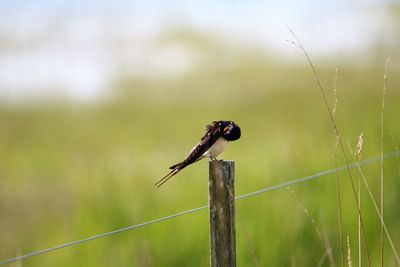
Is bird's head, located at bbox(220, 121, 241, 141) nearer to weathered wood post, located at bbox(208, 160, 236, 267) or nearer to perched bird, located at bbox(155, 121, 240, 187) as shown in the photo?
perched bird, located at bbox(155, 121, 240, 187)

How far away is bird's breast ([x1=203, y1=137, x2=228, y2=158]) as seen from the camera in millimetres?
2711

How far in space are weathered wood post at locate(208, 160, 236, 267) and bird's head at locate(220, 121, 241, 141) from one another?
1.11 ft

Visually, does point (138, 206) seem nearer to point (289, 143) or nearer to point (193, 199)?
point (193, 199)

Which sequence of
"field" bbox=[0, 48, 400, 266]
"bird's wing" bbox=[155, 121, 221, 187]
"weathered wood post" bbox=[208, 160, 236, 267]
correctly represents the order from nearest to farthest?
"weathered wood post" bbox=[208, 160, 236, 267], "bird's wing" bbox=[155, 121, 221, 187], "field" bbox=[0, 48, 400, 266]

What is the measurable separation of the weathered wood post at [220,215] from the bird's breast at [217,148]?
12.5 inches

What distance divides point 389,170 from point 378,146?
0.80 feet

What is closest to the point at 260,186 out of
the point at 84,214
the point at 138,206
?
the point at 138,206

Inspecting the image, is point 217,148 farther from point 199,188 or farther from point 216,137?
point 199,188

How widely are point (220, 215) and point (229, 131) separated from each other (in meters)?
0.42

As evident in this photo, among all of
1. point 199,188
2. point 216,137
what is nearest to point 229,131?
point 216,137

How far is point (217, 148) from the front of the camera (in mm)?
2742

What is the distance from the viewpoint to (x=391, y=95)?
8.03 m

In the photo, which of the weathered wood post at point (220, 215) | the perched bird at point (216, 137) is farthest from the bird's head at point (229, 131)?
the weathered wood post at point (220, 215)

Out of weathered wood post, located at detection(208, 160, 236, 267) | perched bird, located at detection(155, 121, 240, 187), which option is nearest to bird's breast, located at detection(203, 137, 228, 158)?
perched bird, located at detection(155, 121, 240, 187)
